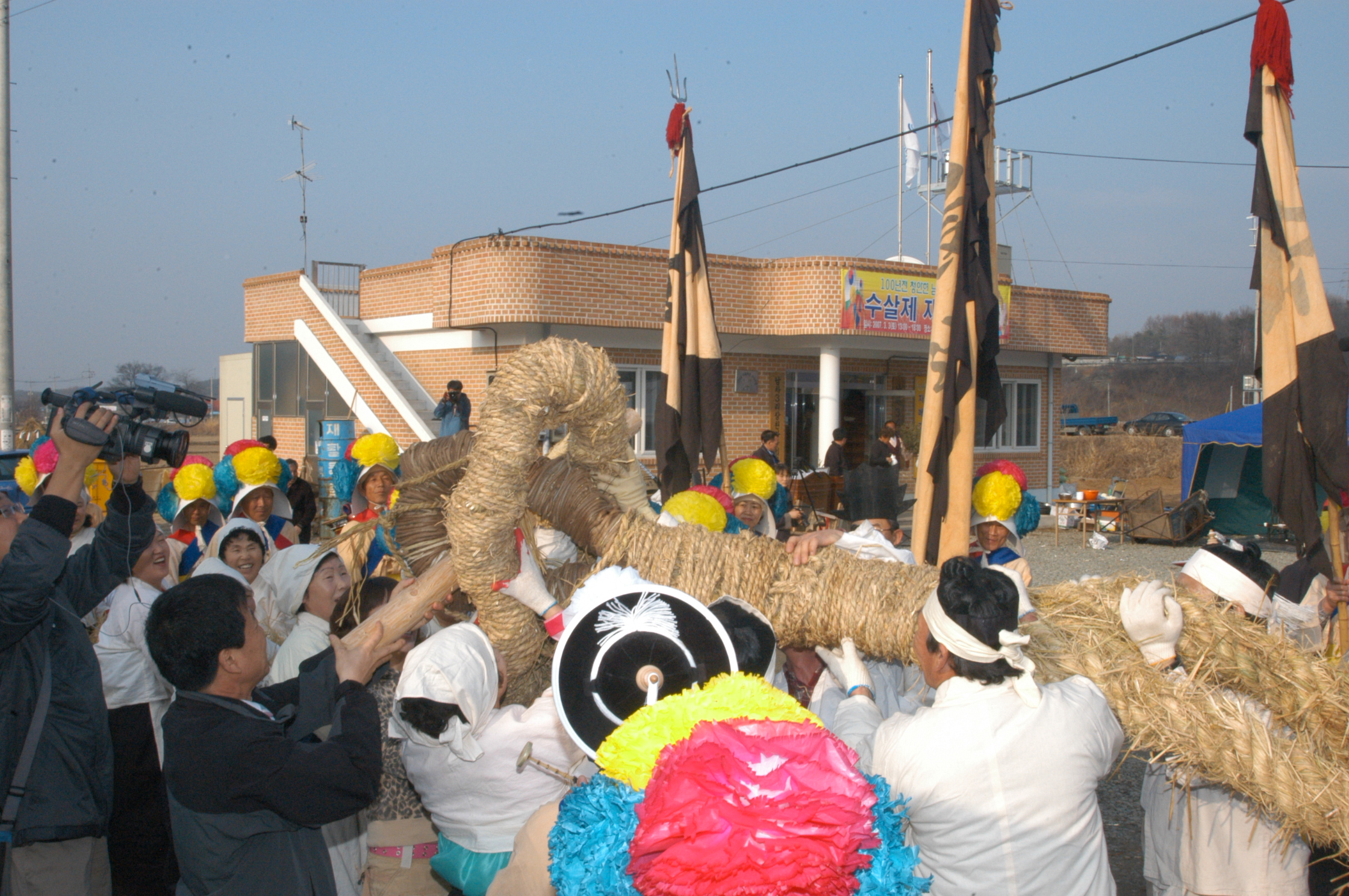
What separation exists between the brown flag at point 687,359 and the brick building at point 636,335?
9652 mm

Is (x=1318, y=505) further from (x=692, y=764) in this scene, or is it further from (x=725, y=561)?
(x=692, y=764)

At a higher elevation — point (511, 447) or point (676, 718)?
point (511, 447)

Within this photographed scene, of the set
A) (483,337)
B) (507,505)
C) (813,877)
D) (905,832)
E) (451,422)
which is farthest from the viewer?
(483,337)

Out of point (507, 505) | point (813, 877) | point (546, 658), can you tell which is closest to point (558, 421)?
point (507, 505)

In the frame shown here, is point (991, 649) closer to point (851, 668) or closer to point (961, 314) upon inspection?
point (851, 668)

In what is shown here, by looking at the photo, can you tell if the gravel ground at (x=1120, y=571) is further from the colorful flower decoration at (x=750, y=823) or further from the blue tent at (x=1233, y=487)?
the colorful flower decoration at (x=750, y=823)

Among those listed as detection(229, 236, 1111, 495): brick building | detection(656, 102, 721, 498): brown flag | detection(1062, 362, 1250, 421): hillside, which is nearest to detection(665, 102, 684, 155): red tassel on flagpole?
detection(656, 102, 721, 498): brown flag

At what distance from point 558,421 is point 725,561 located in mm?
588

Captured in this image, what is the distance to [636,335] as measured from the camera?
50.8 ft

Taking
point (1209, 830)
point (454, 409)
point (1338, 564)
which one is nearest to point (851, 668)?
point (1209, 830)

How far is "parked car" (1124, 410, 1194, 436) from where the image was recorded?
36.4m

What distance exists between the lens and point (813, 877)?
1.42 metres

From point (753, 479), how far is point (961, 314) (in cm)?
205

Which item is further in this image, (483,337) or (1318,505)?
(483,337)
